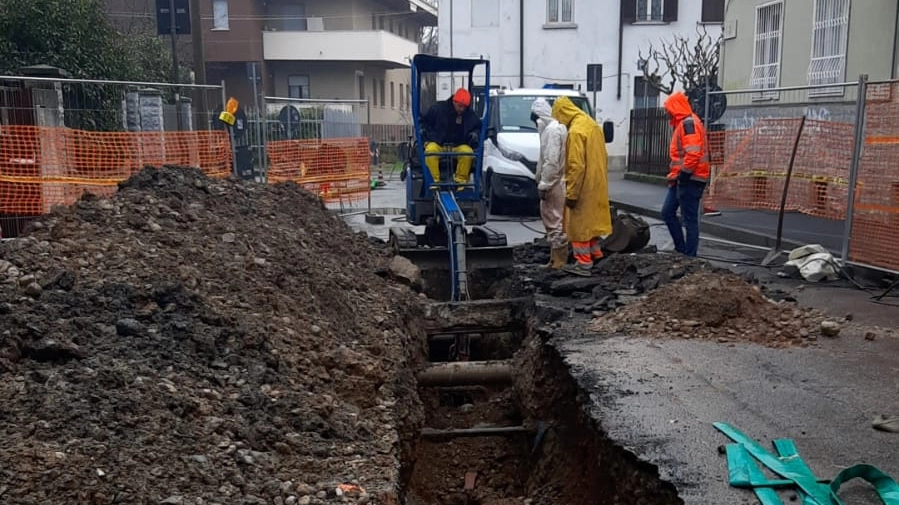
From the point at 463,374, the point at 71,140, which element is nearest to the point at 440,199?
the point at 463,374

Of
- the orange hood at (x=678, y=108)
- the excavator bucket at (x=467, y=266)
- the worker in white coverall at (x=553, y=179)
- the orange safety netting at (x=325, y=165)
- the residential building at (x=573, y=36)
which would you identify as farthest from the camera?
the residential building at (x=573, y=36)

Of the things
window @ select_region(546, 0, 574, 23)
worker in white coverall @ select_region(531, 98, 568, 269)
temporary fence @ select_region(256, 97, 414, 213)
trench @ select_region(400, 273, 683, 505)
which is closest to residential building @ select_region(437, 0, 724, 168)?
window @ select_region(546, 0, 574, 23)

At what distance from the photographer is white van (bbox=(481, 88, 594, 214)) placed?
16.2m

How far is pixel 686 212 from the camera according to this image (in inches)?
392

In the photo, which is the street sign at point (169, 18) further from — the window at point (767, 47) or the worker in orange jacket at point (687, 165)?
the window at point (767, 47)

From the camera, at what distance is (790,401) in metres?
5.27

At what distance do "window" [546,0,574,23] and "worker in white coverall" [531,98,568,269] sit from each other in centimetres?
2497

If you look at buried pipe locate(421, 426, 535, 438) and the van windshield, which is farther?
the van windshield

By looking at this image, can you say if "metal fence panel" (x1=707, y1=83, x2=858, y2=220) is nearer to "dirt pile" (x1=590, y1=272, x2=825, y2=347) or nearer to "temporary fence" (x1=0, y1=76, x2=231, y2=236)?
"dirt pile" (x1=590, y1=272, x2=825, y2=347)

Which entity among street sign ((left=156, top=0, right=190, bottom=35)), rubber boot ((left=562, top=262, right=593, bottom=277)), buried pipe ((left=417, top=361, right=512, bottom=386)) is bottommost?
buried pipe ((left=417, top=361, right=512, bottom=386))

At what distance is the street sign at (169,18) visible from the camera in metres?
16.3

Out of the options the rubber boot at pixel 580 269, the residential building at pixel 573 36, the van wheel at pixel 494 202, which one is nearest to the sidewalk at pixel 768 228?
the van wheel at pixel 494 202

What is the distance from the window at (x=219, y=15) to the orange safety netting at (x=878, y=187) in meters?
35.5

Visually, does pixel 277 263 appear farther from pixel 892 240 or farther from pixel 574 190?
pixel 892 240
